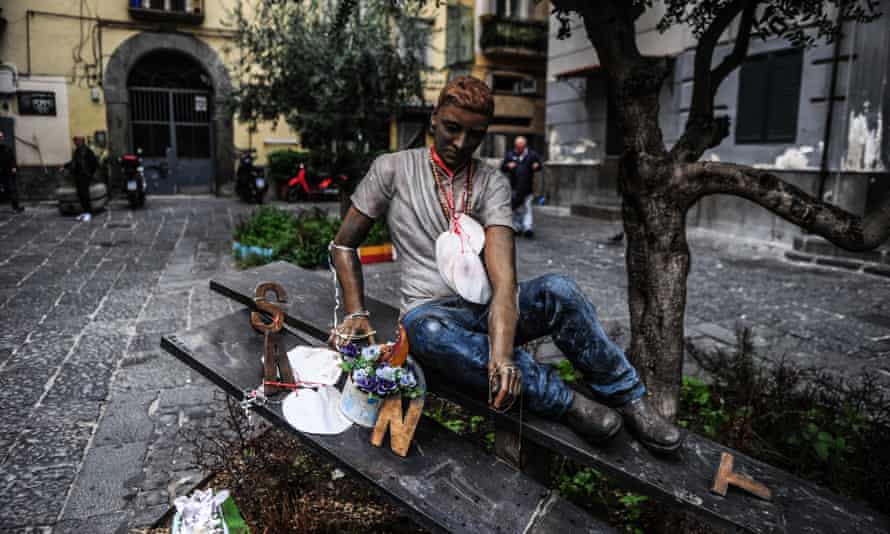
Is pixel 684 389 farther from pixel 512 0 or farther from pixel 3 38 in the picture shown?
pixel 512 0

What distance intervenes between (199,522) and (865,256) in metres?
8.86

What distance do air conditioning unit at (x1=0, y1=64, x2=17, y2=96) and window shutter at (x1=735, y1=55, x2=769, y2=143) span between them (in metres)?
15.5

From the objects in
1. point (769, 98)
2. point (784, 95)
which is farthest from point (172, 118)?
point (784, 95)

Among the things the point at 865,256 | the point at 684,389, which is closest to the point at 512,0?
the point at 865,256

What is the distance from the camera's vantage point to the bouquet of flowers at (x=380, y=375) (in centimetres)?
210

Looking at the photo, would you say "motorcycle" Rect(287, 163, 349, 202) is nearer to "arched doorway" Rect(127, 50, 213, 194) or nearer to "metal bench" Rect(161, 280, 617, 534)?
"arched doorway" Rect(127, 50, 213, 194)

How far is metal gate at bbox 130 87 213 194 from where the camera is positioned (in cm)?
1709

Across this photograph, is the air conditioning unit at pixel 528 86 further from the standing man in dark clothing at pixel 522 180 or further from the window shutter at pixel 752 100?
the window shutter at pixel 752 100

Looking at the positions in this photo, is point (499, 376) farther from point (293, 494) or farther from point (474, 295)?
point (293, 494)

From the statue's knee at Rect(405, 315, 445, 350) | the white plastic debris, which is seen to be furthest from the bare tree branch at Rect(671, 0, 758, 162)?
the white plastic debris

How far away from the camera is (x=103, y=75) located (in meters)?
16.1

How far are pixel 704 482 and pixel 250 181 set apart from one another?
1500 centimetres

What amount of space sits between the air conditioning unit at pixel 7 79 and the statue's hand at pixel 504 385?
670 inches

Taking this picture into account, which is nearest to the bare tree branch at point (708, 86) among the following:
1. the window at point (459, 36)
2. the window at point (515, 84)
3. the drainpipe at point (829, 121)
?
the drainpipe at point (829, 121)
